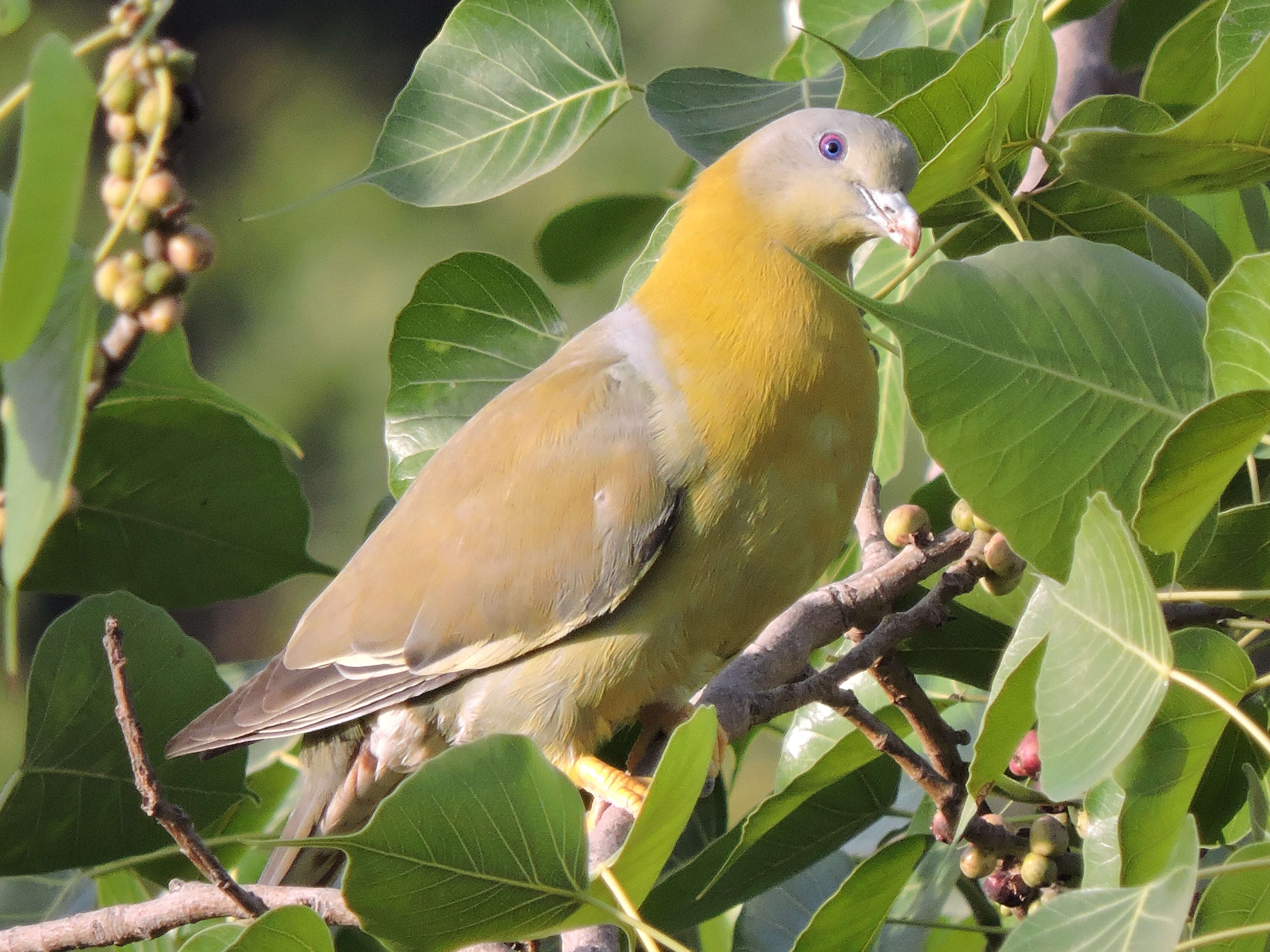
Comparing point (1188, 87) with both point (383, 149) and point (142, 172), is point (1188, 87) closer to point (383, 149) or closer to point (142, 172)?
point (383, 149)

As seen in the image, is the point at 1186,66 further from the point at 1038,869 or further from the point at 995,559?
the point at 1038,869

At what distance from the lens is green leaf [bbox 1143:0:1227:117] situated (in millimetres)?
1331

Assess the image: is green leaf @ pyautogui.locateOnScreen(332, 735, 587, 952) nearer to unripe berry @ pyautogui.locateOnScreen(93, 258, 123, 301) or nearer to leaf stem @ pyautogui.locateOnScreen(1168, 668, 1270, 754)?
leaf stem @ pyautogui.locateOnScreen(1168, 668, 1270, 754)

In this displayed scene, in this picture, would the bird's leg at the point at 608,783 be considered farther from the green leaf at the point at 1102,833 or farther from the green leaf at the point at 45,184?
the green leaf at the point at 45,184

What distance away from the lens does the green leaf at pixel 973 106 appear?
1030 mm

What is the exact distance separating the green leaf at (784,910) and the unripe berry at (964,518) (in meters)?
0.36

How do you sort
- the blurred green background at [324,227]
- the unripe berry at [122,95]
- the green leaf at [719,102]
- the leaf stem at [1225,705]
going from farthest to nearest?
the blurred green background at [324,227]
the green leaf at [719,102]
the unripe berry at [122,95]
the leaf stem at [1225,705]

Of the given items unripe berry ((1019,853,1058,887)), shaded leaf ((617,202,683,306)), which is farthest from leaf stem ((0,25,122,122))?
unripe berry ((1019,853,1058,887))

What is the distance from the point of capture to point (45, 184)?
0.76m

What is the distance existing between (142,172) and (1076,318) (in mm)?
680

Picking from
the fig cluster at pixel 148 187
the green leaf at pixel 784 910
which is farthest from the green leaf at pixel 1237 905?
the fig cluster at pixel 148 187

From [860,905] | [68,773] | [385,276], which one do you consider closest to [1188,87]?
[860,905]

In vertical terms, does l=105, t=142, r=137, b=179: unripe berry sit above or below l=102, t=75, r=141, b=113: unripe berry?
below

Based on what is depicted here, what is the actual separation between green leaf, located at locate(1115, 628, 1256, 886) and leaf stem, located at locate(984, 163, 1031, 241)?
15.1 inches
